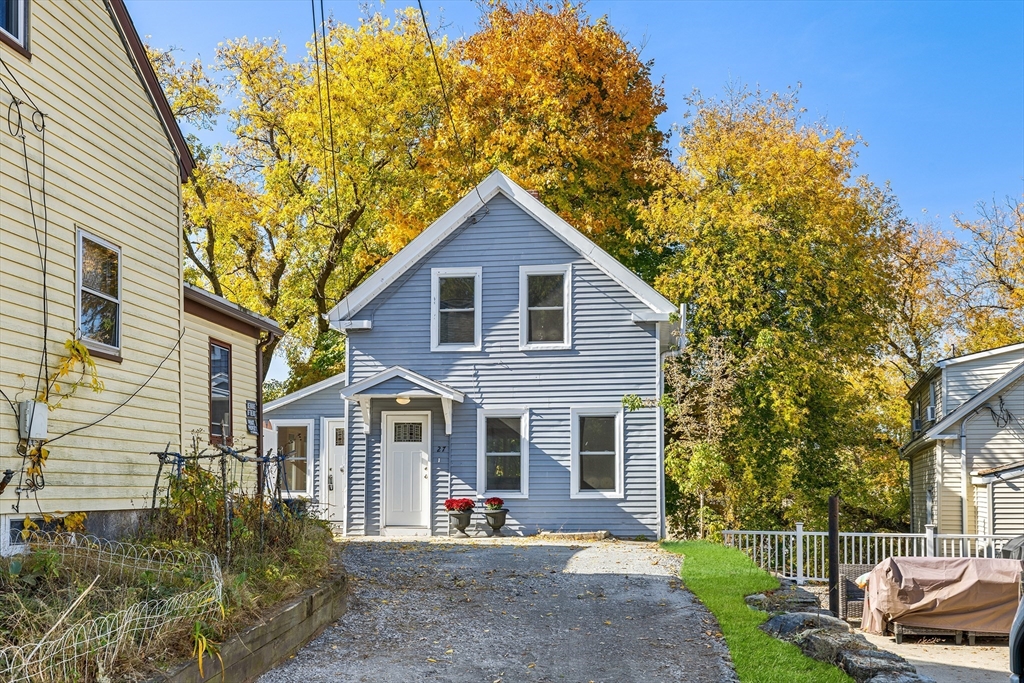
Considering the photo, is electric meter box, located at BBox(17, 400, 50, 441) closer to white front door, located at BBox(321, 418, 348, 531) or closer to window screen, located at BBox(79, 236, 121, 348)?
window screen, located at BBox(79, 236, 121, 348)

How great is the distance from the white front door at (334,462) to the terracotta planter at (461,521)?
394 cm

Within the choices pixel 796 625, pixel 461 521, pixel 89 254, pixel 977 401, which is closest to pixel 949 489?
pixel 977 401

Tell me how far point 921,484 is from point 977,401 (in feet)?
17.3

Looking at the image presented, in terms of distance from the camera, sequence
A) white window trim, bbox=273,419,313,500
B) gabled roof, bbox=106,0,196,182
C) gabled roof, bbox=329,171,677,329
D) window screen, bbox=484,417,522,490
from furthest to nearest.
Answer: white window trim, bbox=273,419,313,500 < window screen, bbox=484,417,522,490 < gabled roof, bbox=329,171,677,329 < gabled roof, bbox=106,0,196,182

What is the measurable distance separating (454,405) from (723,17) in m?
9.57

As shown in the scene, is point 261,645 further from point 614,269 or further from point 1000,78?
point 1000,78

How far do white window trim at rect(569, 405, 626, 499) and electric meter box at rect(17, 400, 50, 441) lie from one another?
36.6ft

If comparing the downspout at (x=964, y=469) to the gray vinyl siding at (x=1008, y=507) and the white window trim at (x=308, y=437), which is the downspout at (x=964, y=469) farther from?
the white window trim at (x=308, y=437)

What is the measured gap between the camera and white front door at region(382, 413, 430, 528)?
63.5ft

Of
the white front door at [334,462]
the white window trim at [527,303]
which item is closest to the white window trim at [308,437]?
Answer: the white front door at [334,462]

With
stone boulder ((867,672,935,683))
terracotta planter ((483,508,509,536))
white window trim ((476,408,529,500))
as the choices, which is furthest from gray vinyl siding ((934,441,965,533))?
stone boulder ((867,672,935,683))

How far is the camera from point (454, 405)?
19516 mm

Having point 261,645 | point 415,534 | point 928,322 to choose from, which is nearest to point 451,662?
point 261,645

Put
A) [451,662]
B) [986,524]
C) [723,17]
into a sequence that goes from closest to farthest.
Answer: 1. [451,662]
2. [723,17]
3. [986,524]
